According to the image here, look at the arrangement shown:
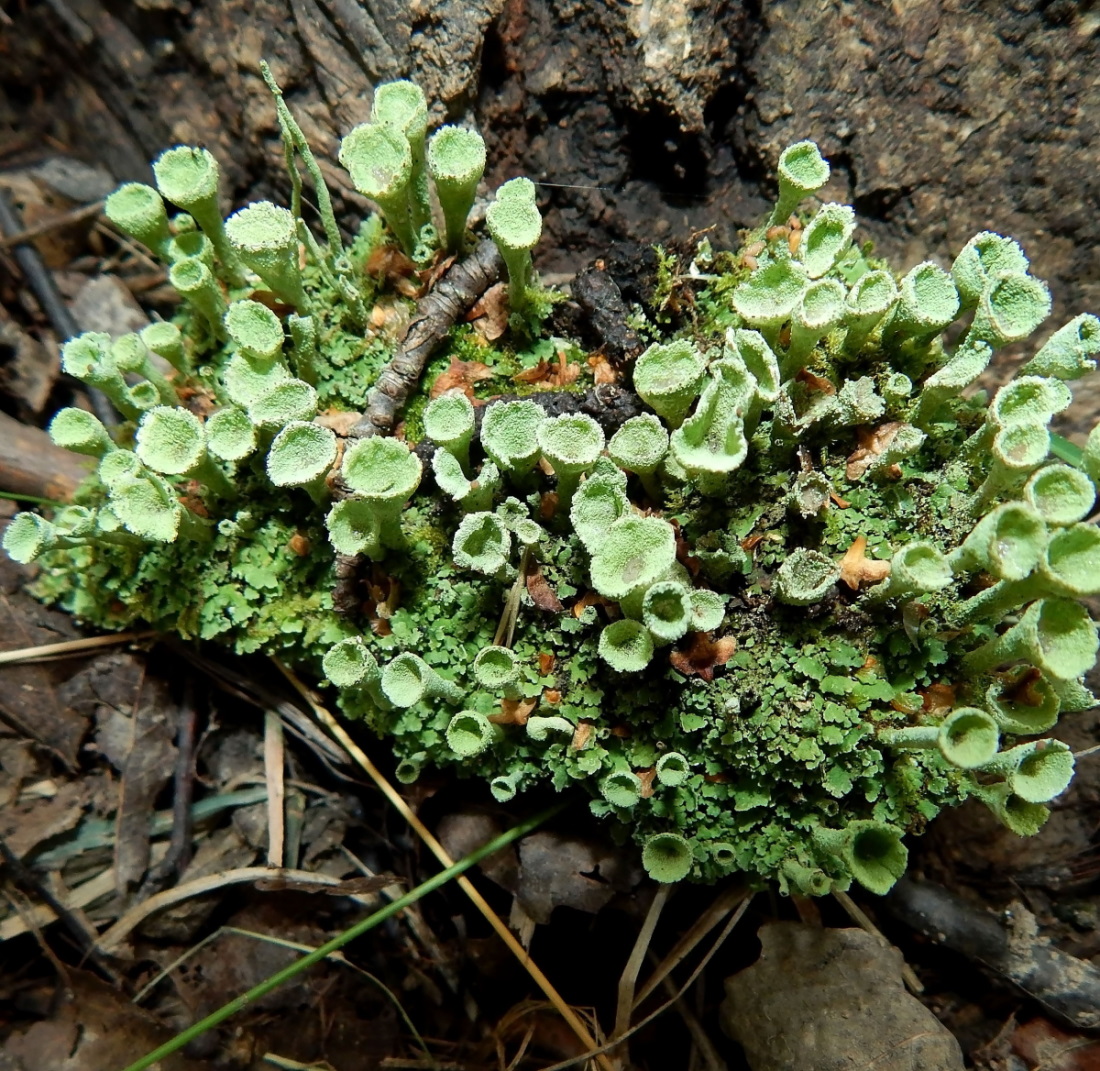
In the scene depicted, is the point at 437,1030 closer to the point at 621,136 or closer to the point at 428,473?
the point at 428,473

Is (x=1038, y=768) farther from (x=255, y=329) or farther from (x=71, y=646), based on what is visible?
(x=71, y=646)

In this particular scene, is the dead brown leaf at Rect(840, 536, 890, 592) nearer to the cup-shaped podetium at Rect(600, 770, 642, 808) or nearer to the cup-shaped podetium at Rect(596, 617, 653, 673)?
the cup-shaped podetium at Rect(596, 617, 653, 673)

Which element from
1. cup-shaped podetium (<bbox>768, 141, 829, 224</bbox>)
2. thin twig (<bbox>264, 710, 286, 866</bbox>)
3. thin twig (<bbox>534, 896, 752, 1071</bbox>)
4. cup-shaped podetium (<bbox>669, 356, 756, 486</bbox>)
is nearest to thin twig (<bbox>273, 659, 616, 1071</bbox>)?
thin twig (<bbox>534, 896, 752, 1071</bbox>)

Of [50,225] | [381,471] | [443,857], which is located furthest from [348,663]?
[50,225]

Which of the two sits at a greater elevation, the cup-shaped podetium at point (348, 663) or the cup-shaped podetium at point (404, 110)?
the cup-shaped podetium at point (404, 110)

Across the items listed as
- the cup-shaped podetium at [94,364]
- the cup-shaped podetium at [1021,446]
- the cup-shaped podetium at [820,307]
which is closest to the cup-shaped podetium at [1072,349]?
the cup-shaped podetium at [1021,446]

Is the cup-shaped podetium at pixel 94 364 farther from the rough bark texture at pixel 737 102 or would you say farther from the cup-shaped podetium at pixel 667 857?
the cup-shaped podetium at pixel 667 857

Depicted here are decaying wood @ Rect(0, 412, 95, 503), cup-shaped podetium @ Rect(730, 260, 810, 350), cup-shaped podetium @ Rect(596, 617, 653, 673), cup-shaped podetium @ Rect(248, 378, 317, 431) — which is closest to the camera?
cup-shaped podetium @ Rect(596, 617, 653, 673)
